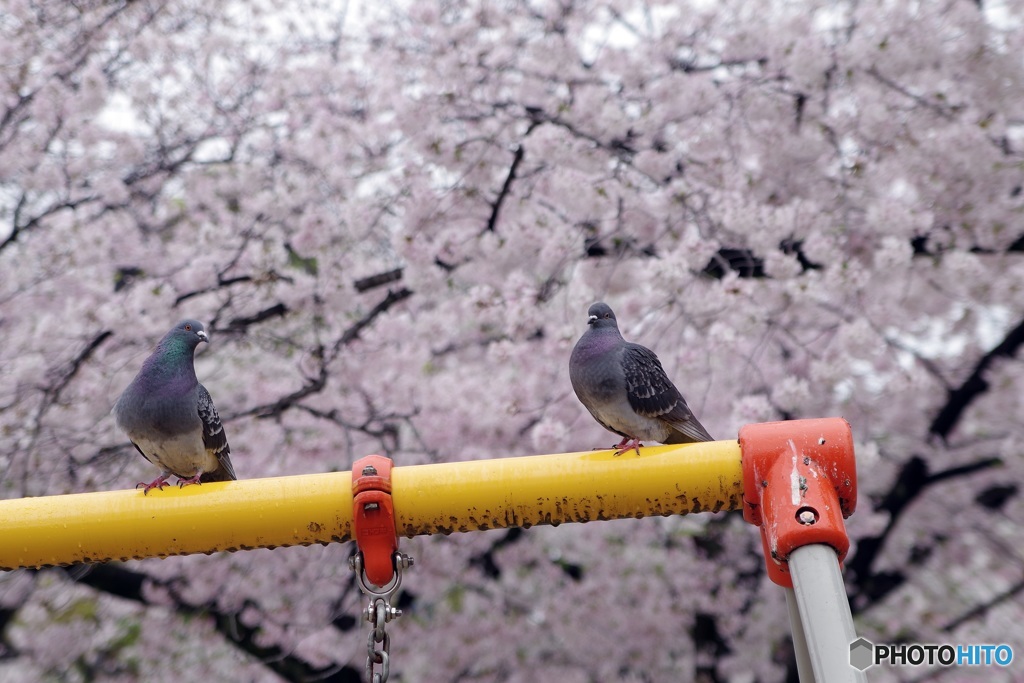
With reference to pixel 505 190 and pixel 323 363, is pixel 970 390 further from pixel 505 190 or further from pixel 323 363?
pixel 323 363

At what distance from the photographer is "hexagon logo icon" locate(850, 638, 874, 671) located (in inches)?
70.8

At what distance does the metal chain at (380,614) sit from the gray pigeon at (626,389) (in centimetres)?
132

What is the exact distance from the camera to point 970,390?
6668mm

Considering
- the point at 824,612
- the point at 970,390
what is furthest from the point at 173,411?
the point at 970,390

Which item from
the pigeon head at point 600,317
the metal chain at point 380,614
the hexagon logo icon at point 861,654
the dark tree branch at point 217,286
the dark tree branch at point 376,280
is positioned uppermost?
the dark tree branch at point 217,286

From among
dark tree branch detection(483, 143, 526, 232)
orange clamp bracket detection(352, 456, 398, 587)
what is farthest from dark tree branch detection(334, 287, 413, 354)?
orange clamp bracket detection(352, 456, 398, 587)

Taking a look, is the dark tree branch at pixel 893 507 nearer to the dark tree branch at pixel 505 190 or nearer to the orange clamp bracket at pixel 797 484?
the dark tree branch at pixel 505 190

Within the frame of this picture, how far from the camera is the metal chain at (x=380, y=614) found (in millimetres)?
2160

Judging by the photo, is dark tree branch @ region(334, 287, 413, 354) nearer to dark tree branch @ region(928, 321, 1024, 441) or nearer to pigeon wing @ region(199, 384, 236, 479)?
pigeon wing @ region(199, 384, 236, 479)

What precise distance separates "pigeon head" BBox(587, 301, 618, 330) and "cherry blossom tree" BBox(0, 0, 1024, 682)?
6.20 feet

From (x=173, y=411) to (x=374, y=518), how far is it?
1584mm

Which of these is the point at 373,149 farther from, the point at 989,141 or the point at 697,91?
the point at 989,141

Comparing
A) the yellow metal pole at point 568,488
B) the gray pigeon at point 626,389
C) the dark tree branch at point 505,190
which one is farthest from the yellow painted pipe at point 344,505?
the dark tree branch at point 505,190

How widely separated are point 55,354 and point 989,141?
689 cm
